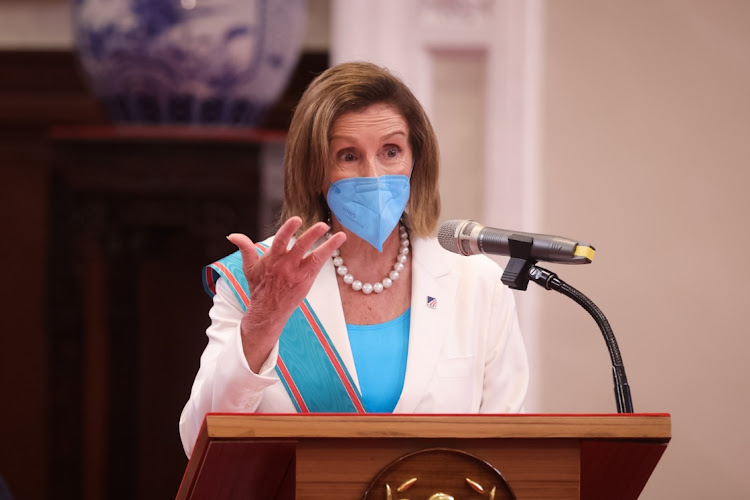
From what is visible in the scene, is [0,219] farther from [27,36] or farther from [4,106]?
[27,36]

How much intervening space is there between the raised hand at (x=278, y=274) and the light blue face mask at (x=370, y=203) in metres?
0.31

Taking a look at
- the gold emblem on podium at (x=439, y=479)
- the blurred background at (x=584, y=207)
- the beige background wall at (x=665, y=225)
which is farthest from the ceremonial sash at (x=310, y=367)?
the beige background wall at (x=665, y=225)

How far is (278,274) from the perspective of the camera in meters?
1.45

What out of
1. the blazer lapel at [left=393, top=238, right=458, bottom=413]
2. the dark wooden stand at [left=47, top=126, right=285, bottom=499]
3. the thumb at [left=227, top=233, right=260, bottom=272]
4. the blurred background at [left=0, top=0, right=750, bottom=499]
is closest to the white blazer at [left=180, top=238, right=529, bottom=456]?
the blazer lapel at [left=393, top=238, right=458, bottom=413]

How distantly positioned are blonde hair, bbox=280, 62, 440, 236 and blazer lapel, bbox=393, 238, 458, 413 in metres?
0.06

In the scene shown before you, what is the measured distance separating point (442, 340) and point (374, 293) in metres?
0.16

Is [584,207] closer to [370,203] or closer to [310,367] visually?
[370,203]

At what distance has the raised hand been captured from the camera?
56.4 inches

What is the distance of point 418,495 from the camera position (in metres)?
1.32

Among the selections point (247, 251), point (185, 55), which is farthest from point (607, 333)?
point (185, 55)

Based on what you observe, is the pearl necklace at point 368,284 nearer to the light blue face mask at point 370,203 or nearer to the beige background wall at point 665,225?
the light blue face mask at point 370,203

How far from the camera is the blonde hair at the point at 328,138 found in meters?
1.81

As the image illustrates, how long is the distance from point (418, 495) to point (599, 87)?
226cm

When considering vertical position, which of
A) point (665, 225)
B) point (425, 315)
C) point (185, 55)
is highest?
point (185, 55)
